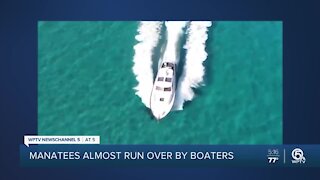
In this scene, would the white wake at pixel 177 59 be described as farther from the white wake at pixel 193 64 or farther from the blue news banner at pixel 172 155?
the blue news banner at pixel 172 155

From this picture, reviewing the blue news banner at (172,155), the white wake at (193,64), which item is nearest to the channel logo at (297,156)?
the blue news banner at (172,155)

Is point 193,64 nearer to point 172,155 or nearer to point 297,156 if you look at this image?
point 172,155

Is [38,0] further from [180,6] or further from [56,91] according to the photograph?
[180,6]

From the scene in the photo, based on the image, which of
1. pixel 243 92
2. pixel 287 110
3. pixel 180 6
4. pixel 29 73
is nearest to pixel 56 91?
pixel 29 73

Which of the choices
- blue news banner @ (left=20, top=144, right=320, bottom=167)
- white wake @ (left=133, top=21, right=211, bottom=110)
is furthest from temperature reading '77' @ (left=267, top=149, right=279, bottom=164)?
white wake @ (left=133, top=21, right=211, bottom=110)

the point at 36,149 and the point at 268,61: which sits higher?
the point at 268,61

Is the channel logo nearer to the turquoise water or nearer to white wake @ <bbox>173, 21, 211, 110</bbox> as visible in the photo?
the turquoise water
